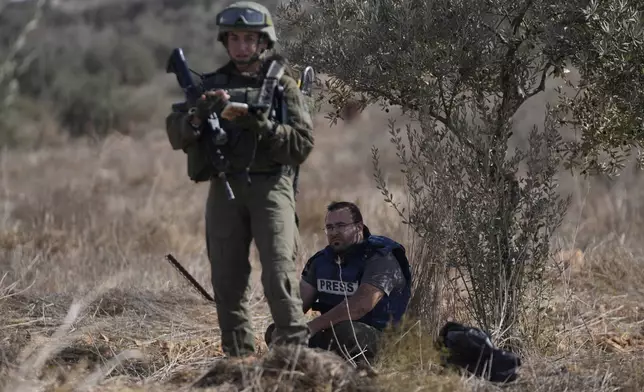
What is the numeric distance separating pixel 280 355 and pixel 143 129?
24.4m

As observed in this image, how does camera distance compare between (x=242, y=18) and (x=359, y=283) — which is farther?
(x=359, y=283)

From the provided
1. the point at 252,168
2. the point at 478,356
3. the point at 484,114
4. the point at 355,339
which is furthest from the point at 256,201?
the point at 484,114

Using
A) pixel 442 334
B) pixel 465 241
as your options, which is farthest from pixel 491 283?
pixel 442 334

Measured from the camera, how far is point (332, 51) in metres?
6.66

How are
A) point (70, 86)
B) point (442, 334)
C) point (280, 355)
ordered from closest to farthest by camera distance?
point (280, 355) → point (442, 334) → point (70, 86)

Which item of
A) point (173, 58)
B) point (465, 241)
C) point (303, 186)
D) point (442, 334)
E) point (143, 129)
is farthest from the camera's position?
point (143, 129)

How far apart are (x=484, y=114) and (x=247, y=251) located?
1984 millimetres

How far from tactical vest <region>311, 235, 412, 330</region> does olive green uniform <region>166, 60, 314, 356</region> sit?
940 mm

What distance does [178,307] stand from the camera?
777 cm

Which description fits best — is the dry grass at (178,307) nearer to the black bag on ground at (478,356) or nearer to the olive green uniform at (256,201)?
the black bag on ground at (478,356)

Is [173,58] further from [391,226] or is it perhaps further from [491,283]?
[391,226]

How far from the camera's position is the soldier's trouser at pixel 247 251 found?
504 cm

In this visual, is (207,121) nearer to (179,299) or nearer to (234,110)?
(234,110)

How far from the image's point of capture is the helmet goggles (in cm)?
498
